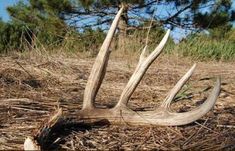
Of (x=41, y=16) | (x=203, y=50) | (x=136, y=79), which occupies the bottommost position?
(x=136, y=79)

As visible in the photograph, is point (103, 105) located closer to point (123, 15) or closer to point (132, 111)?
point (132, 111)

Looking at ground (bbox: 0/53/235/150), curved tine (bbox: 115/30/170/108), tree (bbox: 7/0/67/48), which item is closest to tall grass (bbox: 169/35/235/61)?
ground (bbox: 0/53/235/150)

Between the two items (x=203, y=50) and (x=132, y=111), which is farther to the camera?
(x=203, y=50)

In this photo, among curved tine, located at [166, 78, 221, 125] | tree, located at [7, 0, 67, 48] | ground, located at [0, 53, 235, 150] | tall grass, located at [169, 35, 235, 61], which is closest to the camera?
ground, located at [0, 53, 235, 150]

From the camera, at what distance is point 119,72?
13.2 feet

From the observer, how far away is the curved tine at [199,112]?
1880mm

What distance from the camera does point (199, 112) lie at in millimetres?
1889

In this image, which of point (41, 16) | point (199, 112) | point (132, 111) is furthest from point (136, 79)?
point (41, 16)

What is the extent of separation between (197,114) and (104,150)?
0.42 meters

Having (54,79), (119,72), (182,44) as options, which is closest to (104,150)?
(54,79)

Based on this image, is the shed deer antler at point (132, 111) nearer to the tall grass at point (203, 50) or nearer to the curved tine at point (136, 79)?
the curved tine at point (136, 79)

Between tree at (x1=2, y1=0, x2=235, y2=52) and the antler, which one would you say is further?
tree at (x1=2, y1=0, x2=235, y2=52)

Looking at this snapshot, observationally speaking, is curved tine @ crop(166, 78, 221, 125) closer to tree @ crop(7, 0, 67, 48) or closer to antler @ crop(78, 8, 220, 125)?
antler @ crop(78, 8, 220, 125)

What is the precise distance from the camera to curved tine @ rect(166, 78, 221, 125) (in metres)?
1.88
